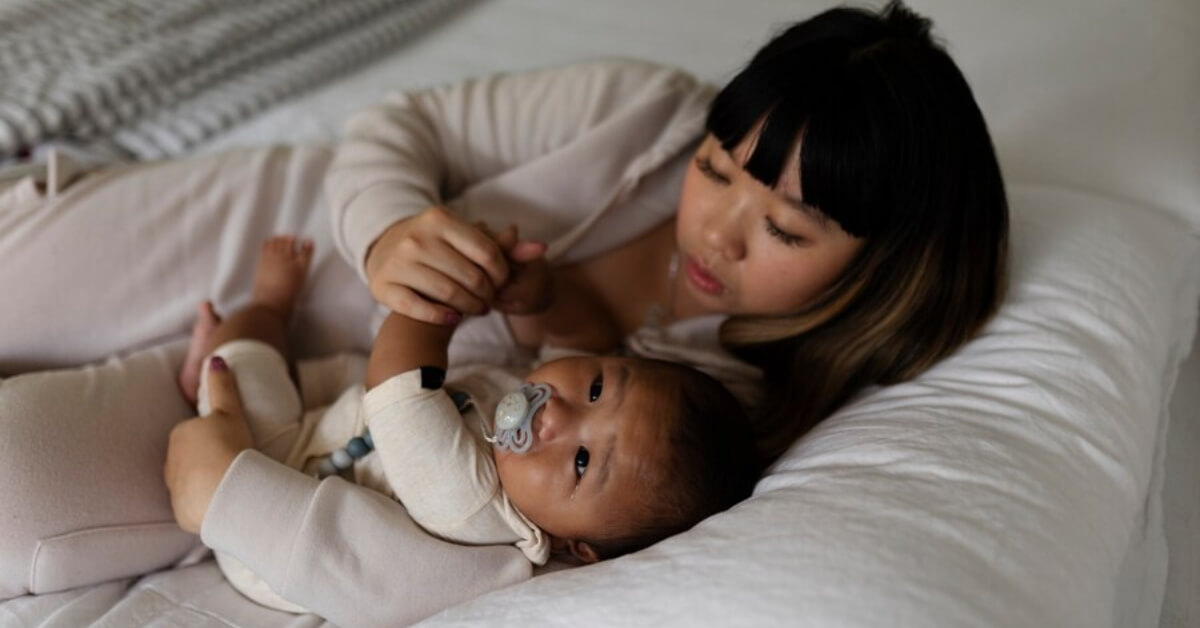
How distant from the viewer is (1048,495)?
2.26 feet

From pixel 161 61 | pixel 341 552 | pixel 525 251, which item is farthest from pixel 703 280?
pixel 161 61

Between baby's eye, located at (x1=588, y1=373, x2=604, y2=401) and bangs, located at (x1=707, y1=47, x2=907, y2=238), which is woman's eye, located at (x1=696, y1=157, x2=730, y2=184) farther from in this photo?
baby's eye, located at (x1=588, y1=373, x2=604, y2=401)

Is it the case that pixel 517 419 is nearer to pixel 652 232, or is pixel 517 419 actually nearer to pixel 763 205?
pixel 763 205

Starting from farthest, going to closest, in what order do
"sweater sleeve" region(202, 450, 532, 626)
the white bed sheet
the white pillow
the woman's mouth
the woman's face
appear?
the white bed sheet → the woman's mouth → the woman's face → "sweater sleeve" region(202, 450, 532, 626) → the white pillow

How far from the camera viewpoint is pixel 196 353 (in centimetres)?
100

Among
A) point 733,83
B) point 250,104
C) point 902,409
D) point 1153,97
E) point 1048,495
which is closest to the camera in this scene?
point 1048,495

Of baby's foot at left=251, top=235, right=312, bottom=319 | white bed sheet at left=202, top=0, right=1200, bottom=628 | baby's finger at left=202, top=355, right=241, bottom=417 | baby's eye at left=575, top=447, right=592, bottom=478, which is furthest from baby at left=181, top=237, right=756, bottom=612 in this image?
white bed sheet at left=202, top=0, right=1200, bottom=628

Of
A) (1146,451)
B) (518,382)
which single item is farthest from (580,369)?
(1146,451)

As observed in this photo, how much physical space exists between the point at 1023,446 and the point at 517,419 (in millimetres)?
411

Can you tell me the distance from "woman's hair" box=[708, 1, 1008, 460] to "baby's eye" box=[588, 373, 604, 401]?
22 cm

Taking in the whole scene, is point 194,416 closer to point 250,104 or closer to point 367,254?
point 367,254

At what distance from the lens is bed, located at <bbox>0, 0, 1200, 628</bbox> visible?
2.01 feet

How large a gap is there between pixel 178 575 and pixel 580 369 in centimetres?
43

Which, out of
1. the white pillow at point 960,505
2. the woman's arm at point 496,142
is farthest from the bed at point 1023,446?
the woman's arm at point 496,142
